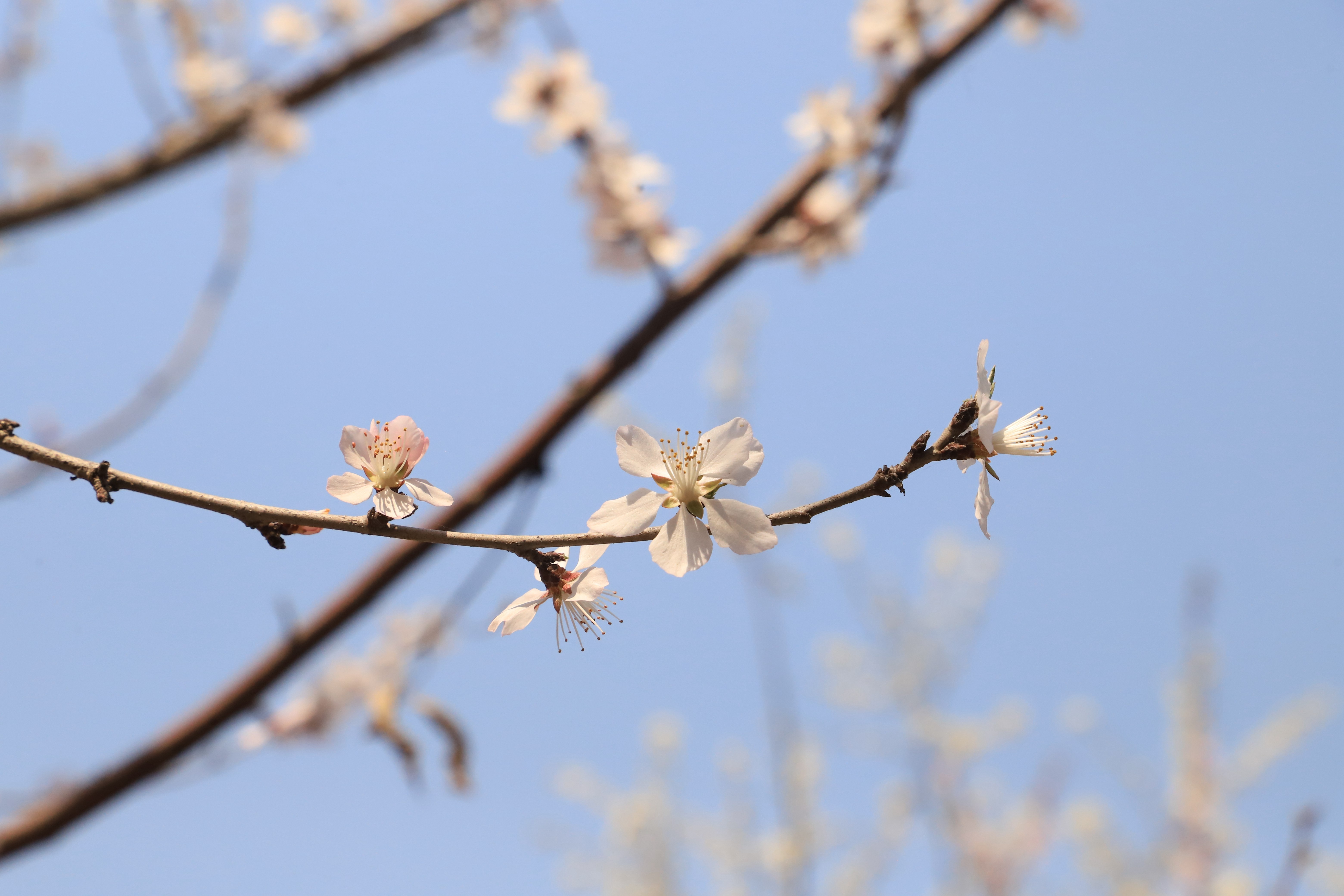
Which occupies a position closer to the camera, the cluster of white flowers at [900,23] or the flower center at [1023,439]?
the flower center at [1023,439]

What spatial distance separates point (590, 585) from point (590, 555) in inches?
1.4

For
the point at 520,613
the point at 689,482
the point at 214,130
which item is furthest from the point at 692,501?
the point at 214,130

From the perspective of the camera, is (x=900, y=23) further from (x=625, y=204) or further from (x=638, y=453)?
(x=638, y=453)

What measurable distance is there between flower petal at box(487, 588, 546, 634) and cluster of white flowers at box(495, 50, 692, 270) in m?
1.62

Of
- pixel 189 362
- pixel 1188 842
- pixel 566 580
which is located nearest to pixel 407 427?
pixel 566 580

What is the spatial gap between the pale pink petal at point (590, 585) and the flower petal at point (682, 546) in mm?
129

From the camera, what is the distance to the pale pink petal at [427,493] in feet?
2.09

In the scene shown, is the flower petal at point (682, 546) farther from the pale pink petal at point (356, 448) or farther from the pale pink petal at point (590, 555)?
the pale pink petal at point (356, 448)

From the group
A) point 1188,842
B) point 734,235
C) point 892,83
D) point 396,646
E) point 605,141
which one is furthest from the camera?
point 1188,842

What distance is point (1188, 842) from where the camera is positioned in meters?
3.81

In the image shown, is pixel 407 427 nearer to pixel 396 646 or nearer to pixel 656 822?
pixel 396 646

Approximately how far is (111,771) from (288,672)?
0.44 meters

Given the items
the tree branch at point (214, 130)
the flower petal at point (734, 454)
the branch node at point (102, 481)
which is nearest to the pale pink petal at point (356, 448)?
the branch node at point (102, 481)

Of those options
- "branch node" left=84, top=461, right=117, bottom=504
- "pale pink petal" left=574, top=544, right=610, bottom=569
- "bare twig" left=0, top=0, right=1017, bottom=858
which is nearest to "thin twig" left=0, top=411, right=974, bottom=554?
"branch node" left=84, top=461, right=117, bottom=504
